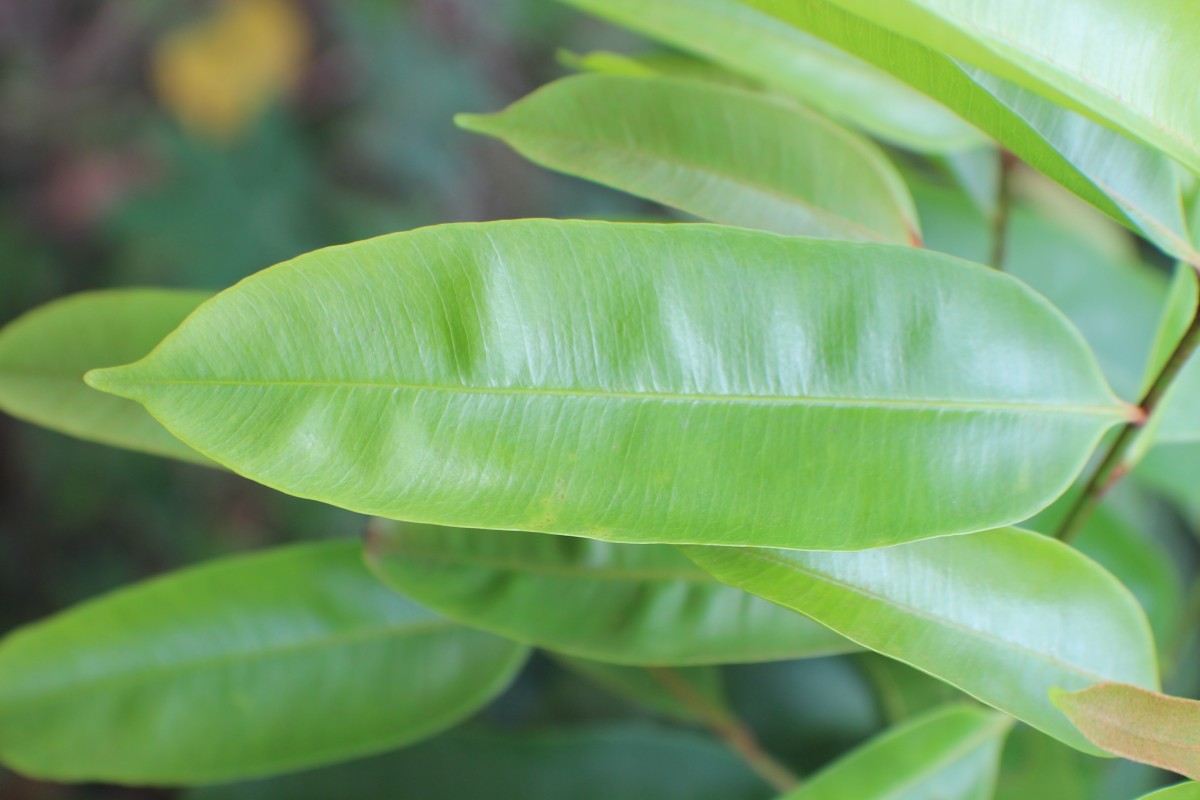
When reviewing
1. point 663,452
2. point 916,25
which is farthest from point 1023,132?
point 663,452

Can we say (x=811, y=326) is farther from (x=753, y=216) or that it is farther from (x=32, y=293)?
(x=32, y=293)

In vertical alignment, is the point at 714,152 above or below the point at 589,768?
above

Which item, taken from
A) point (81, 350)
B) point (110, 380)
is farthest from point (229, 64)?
point (110, 380)

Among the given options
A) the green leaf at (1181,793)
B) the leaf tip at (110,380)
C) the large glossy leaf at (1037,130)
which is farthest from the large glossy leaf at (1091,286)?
the leaf tip at (110,380)

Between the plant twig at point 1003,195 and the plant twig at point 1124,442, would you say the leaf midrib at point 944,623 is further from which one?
the plant twig at point 1003,195

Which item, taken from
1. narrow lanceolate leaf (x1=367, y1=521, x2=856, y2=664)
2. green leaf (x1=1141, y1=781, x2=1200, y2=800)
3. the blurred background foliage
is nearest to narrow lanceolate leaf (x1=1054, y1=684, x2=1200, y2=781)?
green leaf (x1=1141, y1=781, x2=1200, y2=800)

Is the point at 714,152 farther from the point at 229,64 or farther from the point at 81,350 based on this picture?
the point at 229,64
